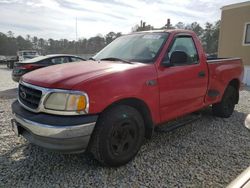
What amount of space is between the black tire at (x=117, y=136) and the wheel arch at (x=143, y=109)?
58 mm

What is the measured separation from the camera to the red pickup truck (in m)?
2.61

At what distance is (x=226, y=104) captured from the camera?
213 inches

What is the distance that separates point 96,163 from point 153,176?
797 millimetres

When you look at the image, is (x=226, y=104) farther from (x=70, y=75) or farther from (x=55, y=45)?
(x=55, y=45)

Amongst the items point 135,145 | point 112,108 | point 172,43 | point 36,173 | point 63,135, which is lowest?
point 36,173

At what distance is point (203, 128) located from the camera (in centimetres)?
468

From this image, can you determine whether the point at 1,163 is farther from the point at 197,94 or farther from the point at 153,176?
the point at 197,94

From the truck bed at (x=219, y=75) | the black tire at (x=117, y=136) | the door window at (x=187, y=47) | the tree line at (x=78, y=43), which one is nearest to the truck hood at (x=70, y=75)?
the black tire at (x=117, y=136)

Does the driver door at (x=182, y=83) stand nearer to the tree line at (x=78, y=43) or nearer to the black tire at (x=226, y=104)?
the black tire at (x=226, y=104)

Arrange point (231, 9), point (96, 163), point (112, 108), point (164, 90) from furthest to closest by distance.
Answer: point (231, 9) → point (164, 90) → point (96, 163) → point (112, 108)

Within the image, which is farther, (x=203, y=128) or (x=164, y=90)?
(x=203, y=128)

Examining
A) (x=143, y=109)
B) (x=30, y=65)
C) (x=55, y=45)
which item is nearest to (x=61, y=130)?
(x=143, y=109)

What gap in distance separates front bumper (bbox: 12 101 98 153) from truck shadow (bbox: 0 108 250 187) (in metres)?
0.50

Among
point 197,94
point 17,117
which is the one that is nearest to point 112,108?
point 17,117
